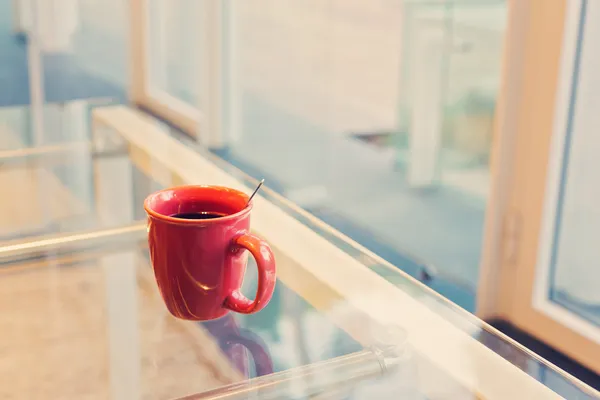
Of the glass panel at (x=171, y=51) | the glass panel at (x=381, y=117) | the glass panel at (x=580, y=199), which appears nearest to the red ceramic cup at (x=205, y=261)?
the glass panel at (x=580, y=199)

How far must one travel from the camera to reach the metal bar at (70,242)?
2.69 feet

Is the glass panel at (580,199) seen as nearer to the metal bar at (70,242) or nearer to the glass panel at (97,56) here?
the metal bar at (70,242)

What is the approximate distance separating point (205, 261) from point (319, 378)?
129 millimetres

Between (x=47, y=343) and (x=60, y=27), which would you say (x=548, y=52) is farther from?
(x=60, y=27)

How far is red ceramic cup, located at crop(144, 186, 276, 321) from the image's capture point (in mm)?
595

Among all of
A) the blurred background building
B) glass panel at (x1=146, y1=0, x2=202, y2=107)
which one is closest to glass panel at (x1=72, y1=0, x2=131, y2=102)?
the blurred background building

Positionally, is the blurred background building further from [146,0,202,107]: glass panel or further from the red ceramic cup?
the red ceramic cup

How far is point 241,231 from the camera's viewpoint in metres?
0.62

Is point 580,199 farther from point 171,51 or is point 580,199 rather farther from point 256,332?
point 171,51

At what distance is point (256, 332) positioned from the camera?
0.66 m

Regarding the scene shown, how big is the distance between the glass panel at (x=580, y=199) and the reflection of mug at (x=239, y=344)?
1.19 metres

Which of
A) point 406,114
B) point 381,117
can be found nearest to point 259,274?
point 406,114

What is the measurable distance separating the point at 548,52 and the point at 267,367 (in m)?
1.28

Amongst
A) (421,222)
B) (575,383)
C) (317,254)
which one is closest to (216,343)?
(317,254)
